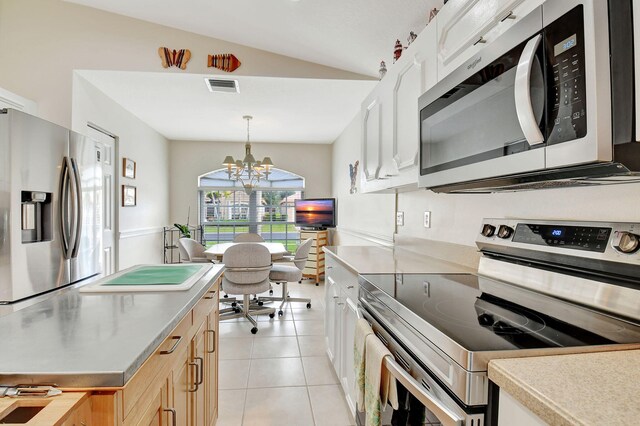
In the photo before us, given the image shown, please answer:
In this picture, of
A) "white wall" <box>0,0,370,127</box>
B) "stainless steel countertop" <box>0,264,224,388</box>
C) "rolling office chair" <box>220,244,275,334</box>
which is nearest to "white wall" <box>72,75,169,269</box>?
"white wall" <box>0,0,370,127</box>

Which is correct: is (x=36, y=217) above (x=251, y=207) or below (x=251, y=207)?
below

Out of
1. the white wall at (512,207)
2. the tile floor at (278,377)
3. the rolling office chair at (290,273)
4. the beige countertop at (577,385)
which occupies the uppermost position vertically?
the white wall at (512,207)

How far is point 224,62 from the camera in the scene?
3328 mm

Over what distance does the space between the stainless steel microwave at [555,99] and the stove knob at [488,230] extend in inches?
14.4

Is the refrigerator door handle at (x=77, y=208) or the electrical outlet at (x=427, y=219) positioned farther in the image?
the refrigerator door handle at (x=77, y=208)

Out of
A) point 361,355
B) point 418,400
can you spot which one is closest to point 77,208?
point 361,355

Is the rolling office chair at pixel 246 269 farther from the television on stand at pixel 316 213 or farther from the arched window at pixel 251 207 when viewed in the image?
the arched window at pixel 251 207

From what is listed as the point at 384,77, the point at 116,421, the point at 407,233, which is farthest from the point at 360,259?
the point at 116,421

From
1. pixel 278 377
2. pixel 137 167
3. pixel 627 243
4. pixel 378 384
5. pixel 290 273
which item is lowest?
pixel 278 377

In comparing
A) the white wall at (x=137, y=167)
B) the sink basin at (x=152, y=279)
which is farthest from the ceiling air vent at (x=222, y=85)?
the sink basin at (x=152, y=279)

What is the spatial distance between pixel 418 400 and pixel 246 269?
2637mm

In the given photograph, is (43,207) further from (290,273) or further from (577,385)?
(577,385)

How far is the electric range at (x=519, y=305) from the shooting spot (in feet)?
2.48

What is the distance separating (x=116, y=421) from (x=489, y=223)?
1470 mm
